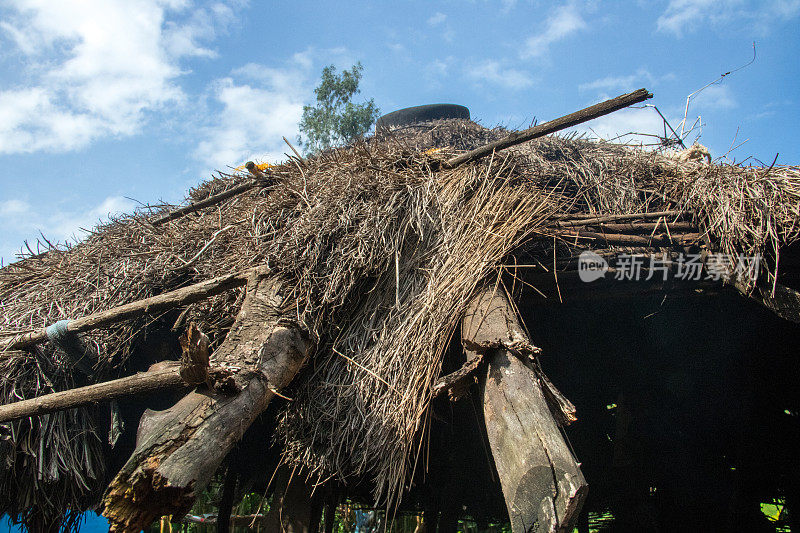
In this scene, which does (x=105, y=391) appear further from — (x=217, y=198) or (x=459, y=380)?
(x=217, y=198)

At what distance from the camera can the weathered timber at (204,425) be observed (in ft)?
5.34

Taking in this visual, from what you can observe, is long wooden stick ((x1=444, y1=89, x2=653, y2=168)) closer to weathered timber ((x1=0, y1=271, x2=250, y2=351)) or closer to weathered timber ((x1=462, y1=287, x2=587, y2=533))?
weathered timber ((x1=462, y1=287, x2=587, y2=533))

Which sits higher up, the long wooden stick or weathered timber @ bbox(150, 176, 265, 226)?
the long wooden stick

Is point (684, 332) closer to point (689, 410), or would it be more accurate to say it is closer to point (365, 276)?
point (689, 410)

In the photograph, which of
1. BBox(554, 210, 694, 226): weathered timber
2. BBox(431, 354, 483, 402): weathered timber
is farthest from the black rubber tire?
BBox(431, 354, 483, 402): weathered timber

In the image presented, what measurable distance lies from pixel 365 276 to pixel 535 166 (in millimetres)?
1773

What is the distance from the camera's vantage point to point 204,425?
6.04ft

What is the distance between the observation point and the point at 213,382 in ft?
6.47

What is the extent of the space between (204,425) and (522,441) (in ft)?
3.87

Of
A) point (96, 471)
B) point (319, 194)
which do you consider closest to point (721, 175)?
point (319, 194)

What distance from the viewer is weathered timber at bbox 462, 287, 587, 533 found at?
1.49m

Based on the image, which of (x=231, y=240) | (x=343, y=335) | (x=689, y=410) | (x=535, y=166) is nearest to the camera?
(x=343, y=335)

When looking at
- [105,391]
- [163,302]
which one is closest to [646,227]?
[163,302]

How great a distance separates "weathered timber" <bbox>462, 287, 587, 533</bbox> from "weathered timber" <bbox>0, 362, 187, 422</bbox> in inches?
50.2
